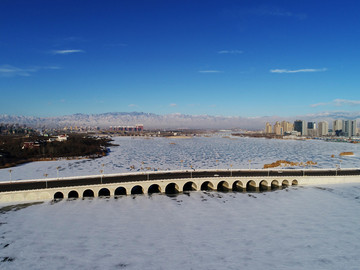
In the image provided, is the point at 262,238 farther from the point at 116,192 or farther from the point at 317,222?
the point at 116,192

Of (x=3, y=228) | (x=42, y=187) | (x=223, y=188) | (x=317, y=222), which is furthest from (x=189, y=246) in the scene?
(x=42, y=187)

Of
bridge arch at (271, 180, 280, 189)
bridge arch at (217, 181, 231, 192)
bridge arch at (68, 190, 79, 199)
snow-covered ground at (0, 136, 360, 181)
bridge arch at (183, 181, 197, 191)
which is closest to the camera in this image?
bridge arch at (68, 190, 79, 199)

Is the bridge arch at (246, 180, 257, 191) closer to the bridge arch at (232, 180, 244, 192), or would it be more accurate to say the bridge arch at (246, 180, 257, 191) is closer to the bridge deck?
the bridge arch at (232, 180, 244, 192)

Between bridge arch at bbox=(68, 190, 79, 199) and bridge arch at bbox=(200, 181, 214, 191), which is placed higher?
bridge arch at bbox=(200, 181, 214, 191)

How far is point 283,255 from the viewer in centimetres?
2559

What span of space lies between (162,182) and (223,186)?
13.4 m

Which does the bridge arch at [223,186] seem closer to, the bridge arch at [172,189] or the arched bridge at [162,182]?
the arched bridge at [162,182]

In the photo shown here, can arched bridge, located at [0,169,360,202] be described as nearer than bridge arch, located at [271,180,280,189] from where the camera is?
Yes

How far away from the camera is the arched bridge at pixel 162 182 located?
4309cm

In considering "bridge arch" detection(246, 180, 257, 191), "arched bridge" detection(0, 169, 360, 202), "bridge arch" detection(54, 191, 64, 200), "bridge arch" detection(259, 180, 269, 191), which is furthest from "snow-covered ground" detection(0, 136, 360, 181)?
"bridge arch" detection(246, 180, 257, 191)

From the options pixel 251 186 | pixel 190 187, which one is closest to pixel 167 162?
pixel 190 187

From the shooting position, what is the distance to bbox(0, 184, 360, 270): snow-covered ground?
80.3ft

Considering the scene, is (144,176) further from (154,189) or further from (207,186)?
(207,186)

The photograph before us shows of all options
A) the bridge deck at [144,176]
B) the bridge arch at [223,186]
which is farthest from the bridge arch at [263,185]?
the bridge arch at [223,186]
